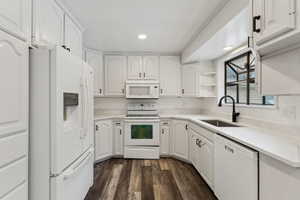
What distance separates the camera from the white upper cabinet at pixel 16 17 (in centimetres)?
106

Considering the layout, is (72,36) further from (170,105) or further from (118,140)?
(170,105)

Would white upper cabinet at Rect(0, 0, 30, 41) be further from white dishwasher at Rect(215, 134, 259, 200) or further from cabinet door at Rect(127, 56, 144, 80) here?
cabinet door at Rect(127, 56, 144, 80)

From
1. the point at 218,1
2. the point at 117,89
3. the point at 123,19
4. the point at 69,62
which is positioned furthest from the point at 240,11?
the point at 117,89

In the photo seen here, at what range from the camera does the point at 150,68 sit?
403 cm

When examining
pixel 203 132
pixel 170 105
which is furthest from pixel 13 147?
pixel 170 105

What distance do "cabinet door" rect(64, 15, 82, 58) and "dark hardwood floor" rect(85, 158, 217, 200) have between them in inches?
74.7

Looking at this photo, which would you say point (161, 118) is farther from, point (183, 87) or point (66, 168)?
point (66, 168)

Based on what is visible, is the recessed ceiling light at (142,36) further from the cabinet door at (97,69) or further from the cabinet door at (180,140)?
the cabinet door at (180,140)

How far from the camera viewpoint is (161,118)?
146 inches

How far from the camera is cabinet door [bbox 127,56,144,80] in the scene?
399 cm

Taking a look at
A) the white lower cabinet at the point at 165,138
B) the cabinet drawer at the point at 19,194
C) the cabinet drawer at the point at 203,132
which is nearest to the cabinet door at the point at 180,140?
the white lower cabinet at the point at 165,138

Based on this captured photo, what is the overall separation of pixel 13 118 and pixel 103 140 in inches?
98.3

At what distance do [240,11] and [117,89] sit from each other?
2.86m

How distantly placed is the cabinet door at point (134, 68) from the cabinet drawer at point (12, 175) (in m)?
2.94
